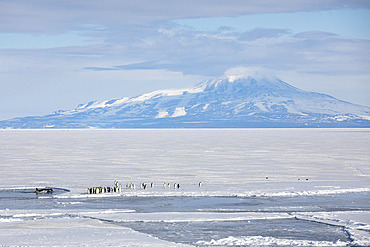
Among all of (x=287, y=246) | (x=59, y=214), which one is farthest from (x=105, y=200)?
(x=287, y=246)

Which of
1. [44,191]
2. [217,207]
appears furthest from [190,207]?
[44,191]

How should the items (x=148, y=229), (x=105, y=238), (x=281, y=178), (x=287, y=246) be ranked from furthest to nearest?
(x=281, y=178)
(x=148, y=229)
(x=105, y=238)
(x=287, y=246)

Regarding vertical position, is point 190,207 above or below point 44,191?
below

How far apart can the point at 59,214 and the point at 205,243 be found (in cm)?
1098

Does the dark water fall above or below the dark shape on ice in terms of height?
below

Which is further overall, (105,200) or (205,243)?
(105,200)

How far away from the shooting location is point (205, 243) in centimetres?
2706

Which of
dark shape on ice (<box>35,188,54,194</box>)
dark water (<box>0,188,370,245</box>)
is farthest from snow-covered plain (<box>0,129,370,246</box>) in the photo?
dark shape on ice (<box>35,188,54,194</box>)

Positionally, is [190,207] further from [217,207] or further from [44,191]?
[44,191]

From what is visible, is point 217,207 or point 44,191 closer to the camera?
point 217,207

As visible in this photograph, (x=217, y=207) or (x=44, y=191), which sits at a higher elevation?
(x=44, y=191)

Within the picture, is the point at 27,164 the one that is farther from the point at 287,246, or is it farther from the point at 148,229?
the point at 287,246

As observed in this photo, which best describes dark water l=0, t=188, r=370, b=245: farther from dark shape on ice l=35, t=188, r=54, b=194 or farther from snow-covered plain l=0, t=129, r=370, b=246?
dark shape on ice l=35, t=188, r=54, b=194

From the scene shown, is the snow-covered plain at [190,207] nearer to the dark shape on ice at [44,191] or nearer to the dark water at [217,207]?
the dark water at [217,207]
